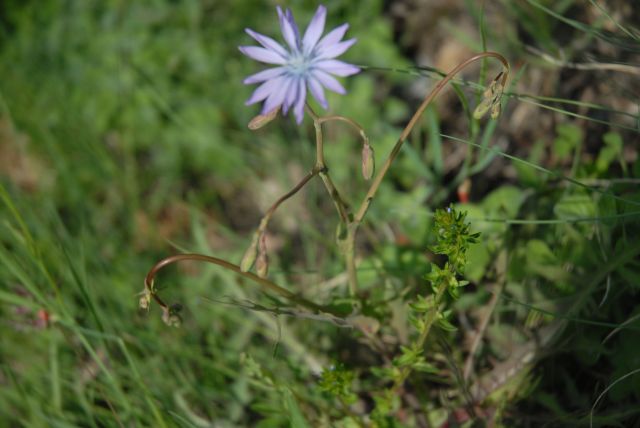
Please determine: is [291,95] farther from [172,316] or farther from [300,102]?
[172,316]

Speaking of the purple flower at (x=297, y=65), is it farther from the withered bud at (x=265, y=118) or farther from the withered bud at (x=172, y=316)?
the withered bud at (x=172, y=316)

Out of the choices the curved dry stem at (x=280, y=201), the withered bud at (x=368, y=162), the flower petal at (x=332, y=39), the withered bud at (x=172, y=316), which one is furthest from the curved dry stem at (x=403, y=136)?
the withered bud at (x=172, y=316)

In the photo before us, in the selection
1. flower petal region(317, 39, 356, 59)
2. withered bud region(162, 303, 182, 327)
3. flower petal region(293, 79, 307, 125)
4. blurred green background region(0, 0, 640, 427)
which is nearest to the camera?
flower petal region(293, 79, 307, 125)

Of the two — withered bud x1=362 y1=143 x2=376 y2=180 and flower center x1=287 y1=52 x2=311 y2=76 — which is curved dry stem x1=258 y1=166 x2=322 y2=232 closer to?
withered bud x1=362 y1=143 x2=376 y2=180

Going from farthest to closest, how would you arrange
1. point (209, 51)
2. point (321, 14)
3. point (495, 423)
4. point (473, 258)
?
point (209, 51), point (473, 258), point (495, 423), point (321, 14)

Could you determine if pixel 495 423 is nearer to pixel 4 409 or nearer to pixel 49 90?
pixel 4 409

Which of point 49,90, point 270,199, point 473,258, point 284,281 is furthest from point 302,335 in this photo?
point 49,90

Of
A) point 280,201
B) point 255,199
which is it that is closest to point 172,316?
point 280,201

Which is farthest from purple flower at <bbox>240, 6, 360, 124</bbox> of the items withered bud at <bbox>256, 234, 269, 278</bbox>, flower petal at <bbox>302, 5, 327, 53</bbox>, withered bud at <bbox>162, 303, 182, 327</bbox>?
withered bud at <bbox>162, 303, 182, 327</bbox>
